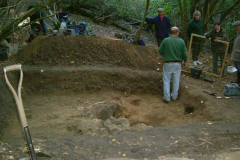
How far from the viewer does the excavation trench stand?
491 cm

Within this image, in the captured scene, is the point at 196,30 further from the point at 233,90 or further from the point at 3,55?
the point at 3,55

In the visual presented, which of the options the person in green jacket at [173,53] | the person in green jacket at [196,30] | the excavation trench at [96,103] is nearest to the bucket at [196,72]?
the person in green jacket at [196,30]

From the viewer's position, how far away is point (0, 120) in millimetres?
4879

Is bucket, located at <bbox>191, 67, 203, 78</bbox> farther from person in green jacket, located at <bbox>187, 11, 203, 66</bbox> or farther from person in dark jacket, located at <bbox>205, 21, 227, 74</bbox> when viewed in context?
person in green jacket, located at <bbox>187, 11, 203, 66</bbox>

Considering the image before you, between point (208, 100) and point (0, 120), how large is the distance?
5.19 metres

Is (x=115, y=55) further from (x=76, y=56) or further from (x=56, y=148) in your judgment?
(x=56, y=148)

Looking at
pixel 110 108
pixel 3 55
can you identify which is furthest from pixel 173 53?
pixel 3 55

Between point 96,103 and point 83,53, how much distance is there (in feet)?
7.70

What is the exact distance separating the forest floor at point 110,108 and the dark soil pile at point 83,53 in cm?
3

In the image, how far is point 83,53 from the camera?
7840mm

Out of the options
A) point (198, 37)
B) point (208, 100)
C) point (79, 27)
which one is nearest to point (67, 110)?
point (208, 100)

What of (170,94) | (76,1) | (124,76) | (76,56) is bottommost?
(170,94)

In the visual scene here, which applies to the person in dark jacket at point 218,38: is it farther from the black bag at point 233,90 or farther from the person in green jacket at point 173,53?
the person in green jacket at point 173,53

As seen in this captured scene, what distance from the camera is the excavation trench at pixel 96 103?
4.91m
